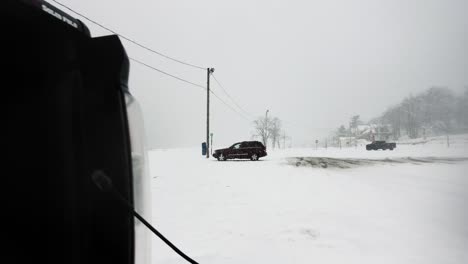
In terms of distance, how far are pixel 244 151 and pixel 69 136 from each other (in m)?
19.5

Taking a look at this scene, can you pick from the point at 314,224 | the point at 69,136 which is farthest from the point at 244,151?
the point at 69,136

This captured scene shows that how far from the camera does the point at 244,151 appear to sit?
799 inches

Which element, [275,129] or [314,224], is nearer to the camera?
[314,224]

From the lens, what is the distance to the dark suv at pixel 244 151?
65.9 feet

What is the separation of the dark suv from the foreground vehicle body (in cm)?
1912

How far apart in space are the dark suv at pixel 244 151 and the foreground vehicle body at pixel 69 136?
19.1 metres

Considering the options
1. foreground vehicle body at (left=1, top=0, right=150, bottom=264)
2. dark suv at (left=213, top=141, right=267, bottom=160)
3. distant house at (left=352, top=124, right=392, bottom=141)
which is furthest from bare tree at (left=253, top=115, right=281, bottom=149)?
foreground vehicle body at (left=1, top=0, right=150, bottom=264)

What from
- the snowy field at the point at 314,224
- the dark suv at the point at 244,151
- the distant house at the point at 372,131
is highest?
the distant house at the point at 372,131

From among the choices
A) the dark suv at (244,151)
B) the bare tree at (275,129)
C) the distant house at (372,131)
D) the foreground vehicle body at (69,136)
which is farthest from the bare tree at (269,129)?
the foreground vehicle body at (69,136)

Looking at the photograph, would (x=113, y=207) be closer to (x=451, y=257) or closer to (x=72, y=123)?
(x=72, y=123)

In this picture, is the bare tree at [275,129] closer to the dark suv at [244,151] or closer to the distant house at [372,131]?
the distant house at [372,131]

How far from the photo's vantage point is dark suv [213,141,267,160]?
20078 mm

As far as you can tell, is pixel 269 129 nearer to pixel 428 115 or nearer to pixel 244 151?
pixel 428 115

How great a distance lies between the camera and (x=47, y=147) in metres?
0.85
